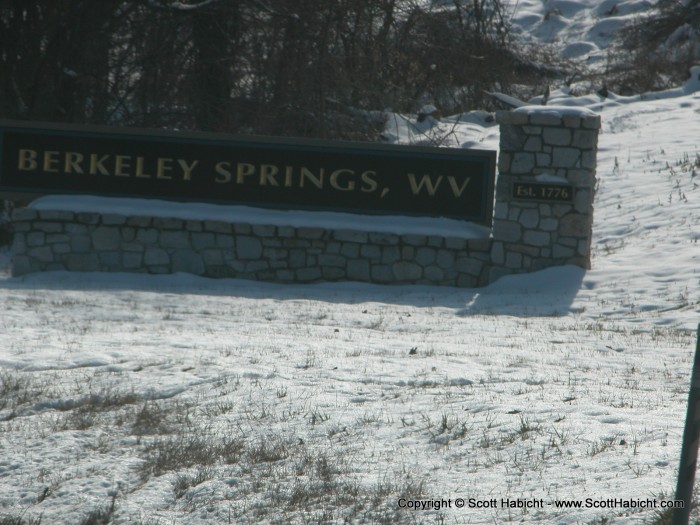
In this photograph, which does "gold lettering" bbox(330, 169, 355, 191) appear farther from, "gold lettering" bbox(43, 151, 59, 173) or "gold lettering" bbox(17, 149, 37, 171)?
"gold lettering" bbox(17, 149, 37, 171)

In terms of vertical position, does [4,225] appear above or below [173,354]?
above

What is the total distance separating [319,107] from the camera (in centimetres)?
1752

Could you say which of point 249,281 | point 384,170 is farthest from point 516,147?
point 249,281

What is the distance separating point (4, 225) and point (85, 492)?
13909mm

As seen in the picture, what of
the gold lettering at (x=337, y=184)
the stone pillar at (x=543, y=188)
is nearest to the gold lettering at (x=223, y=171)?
the gold lettering at (x=337, y=184)

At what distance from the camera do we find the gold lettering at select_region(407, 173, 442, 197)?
12672 mm

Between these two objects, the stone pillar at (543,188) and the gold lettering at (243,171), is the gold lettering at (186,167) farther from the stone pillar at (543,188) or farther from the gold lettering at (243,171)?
the stone pillar at (543,188)

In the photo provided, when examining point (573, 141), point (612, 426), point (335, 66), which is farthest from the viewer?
point (335, 66)

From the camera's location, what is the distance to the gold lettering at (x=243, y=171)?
12.8 m

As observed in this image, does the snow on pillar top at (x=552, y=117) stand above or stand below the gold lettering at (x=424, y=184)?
above

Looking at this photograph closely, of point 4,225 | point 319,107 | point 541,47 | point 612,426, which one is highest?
point 541,47

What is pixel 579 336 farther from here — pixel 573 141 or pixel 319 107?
pixel 319 107

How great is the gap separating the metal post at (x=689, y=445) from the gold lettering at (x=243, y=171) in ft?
33.3

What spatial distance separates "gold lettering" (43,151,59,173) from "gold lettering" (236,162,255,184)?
252cm
